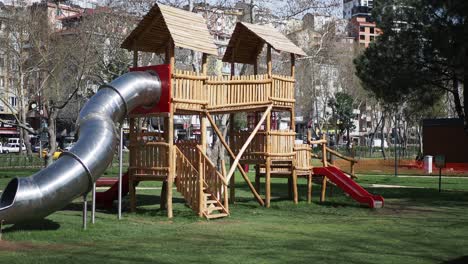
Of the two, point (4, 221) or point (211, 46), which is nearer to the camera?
point (4, 221)

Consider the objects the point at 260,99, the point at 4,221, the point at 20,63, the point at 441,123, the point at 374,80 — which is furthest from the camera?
the point at 441,123

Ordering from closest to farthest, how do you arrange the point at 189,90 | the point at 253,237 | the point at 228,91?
the point at 253,237
the point at 189,90
the point at 228,91

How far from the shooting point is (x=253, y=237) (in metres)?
14.5

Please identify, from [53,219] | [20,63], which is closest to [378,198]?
→ [53,219]

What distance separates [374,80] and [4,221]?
22.1 m

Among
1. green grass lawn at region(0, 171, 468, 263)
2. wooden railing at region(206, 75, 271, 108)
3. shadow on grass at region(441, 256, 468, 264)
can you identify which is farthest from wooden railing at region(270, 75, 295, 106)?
shadow on grass at region(441, 256, 468, 264)

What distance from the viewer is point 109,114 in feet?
55.9

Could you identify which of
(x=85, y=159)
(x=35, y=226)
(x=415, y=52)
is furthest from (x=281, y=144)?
(x=415, y=52)

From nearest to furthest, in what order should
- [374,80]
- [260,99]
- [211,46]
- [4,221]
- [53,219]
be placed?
[4,221], [53,219], [211,46], [260,99], [374,80]

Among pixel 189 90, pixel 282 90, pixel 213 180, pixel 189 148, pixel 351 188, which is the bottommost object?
pixel 351 188

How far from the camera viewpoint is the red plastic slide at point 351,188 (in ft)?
72.3

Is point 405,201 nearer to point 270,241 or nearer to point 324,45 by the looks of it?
point 270,241

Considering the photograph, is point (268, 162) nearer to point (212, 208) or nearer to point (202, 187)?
→ point (212, 208)

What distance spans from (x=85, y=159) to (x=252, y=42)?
11.2m
